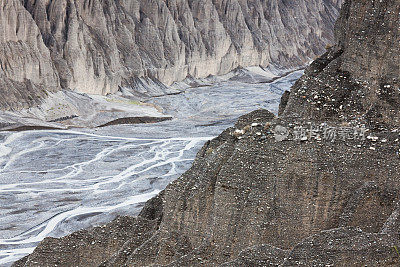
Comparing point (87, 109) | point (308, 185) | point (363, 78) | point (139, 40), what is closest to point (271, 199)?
point (308, 185)

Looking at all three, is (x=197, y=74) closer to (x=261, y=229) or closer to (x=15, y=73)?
(x=15, y=73)

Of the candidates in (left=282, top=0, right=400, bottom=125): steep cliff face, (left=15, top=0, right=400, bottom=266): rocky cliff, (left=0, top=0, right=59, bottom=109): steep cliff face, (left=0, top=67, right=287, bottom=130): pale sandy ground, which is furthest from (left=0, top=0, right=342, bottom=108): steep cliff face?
(left=282, top=0, right=400, bottom=125): steep cliff face

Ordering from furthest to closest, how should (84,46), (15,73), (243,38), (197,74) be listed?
(243,38) < (197,74) < (84,46) < (15,73)

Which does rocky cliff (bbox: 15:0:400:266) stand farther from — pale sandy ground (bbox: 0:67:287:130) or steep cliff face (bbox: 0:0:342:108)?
steep cliff face (bbox: 0:0:342:108)

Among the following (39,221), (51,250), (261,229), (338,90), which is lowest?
(39,221)

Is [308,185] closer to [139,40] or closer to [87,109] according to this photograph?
[87,109]

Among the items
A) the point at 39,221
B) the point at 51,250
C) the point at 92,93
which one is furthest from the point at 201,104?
the point at 51,250
